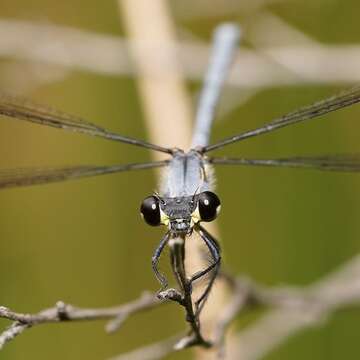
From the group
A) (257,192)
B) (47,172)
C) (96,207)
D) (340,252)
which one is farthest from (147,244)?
(47,172)

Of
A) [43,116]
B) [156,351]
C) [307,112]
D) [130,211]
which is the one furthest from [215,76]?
[156,351]

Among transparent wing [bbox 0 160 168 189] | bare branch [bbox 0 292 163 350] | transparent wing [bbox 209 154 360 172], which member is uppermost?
transparent wing [bbox 0 160 168 189]

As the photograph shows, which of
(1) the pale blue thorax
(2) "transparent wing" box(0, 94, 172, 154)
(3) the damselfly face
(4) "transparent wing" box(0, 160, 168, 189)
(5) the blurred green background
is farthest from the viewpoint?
(5) the blurred green background

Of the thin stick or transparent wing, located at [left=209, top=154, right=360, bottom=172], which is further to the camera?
the thin stick

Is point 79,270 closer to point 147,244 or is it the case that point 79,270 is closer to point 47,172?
point 147,244

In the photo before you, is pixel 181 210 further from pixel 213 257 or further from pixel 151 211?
pixel 213 257

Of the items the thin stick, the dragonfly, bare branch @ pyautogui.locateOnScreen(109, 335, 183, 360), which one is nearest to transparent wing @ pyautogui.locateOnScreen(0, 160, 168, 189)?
the dragonfly

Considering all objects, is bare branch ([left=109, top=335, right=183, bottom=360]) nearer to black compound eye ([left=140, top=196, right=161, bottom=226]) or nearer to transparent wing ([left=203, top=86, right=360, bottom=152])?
black compound eye ([left=140, top=196, right=161, bottom=226])
